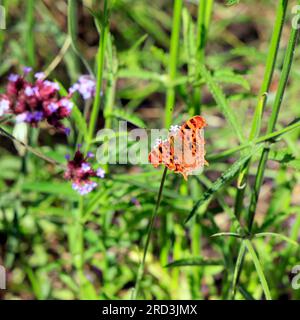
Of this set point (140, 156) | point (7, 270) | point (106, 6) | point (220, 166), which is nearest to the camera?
point (106, 6)

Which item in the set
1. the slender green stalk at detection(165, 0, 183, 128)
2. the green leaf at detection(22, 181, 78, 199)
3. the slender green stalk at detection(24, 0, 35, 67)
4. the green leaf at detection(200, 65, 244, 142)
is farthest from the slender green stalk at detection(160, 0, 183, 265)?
the slender green stalk at detection(24, 0, 35, 67)

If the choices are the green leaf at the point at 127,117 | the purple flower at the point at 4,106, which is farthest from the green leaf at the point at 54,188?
the purple flower at the point at 4,106

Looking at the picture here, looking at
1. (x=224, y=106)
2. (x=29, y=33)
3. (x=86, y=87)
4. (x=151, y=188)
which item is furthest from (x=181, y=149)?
(x=29, y=33)

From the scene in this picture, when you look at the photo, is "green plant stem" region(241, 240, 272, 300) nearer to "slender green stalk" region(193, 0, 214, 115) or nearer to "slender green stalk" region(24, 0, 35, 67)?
"slender green stalk" region(193, 0, 214, 115)

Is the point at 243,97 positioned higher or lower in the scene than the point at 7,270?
higher

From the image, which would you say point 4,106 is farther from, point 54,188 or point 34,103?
point 54,188
